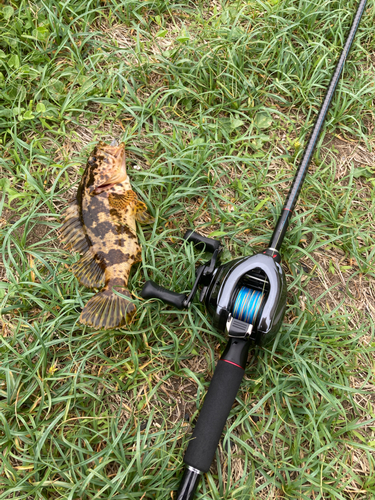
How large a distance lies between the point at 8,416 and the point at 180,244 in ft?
5.32

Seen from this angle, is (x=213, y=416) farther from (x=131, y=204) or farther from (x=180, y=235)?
(x=131, y=204)

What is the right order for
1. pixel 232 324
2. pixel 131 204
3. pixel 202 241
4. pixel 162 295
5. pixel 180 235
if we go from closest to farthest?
1. pixel 232 324
2. pixel 162 295
3. pixel 202 241
4. pixel 131 204
5. pixel 180 235

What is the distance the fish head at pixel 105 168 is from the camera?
2.60m

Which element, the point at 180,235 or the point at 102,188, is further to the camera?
the point at 180,235

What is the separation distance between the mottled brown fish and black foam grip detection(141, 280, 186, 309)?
148 mm

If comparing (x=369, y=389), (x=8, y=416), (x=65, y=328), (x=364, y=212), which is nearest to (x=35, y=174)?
(x=65, y=328)

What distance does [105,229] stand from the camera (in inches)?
99.8

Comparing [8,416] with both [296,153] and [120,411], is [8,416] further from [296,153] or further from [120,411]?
[296,153]

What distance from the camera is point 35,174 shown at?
283cm

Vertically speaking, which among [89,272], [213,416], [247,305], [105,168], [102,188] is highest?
[105,168]

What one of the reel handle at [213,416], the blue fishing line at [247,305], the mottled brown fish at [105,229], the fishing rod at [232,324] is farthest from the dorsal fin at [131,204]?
the reel handle at [213,416]

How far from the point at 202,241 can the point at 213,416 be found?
1.10 meters

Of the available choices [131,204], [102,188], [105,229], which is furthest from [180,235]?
[102,188]

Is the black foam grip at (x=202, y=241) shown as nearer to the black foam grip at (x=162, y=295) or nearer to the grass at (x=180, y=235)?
the grass at (x=180, y=235)
